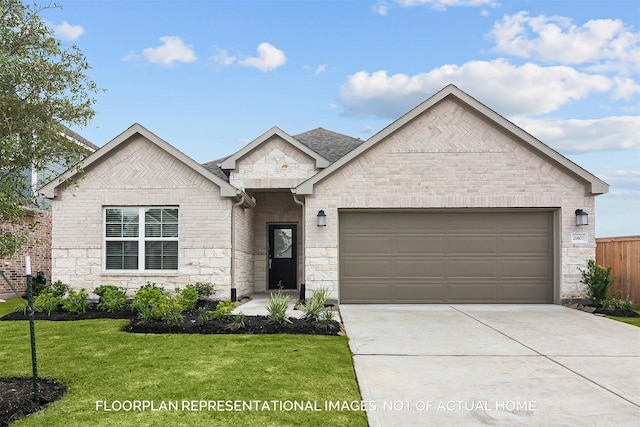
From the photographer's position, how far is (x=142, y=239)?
14.4 metres

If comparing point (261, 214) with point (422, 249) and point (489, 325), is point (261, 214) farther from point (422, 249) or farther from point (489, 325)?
point (489, 325)

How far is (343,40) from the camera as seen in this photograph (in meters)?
15.2

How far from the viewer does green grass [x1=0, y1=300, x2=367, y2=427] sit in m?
5.38

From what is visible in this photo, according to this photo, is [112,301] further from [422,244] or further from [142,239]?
[422,244]

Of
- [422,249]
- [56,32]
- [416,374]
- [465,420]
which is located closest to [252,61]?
[422,249]

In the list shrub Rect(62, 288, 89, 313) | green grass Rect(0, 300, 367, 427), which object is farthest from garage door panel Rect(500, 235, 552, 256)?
shrub Rect(62, 288, 89, 313)

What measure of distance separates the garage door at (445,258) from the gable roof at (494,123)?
4.06 feet

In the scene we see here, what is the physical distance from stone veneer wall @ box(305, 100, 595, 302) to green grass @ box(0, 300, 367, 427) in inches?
208

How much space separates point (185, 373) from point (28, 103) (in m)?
3.88

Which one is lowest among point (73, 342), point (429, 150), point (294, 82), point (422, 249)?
point (73, 342)

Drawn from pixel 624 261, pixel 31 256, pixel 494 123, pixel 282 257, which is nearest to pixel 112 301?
pixel 282 257

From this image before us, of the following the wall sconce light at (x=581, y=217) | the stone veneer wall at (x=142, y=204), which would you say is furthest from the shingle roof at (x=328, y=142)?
the wall sconce light at (x=581, y=217)

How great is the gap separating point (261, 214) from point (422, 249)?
20.2 feet

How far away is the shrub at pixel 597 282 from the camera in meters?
13.2
